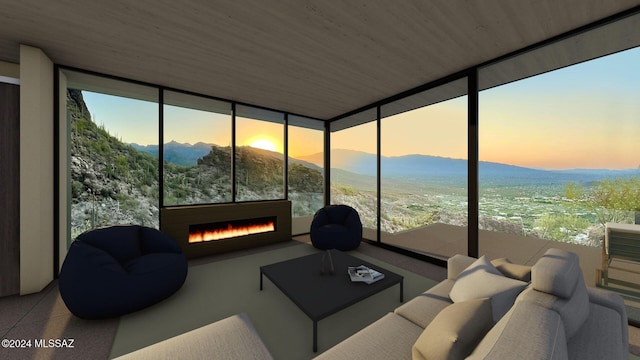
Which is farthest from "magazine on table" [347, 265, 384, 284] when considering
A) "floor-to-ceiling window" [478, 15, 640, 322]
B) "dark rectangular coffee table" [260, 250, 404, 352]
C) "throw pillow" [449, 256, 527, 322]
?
"floor-to-ceiling window" [478, 15, 640, 322]

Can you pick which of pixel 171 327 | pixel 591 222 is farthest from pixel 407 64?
pixel 171 327

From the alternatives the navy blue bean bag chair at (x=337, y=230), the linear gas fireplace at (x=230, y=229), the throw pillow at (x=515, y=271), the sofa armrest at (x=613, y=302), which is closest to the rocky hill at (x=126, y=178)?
the linear gas fireplace at (x=230, y=229)

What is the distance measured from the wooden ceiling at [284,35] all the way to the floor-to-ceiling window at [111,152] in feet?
1.29

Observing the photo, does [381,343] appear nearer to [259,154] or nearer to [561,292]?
[561,292]

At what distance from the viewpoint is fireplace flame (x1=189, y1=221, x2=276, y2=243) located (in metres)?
3.71

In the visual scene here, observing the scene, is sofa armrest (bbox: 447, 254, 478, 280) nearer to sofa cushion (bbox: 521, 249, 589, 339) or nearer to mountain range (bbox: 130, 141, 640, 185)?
sofa cushion (bbox: 521, 249, 589, 339)

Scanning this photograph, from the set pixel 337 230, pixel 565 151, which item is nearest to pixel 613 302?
pixel 565 151

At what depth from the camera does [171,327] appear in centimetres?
191

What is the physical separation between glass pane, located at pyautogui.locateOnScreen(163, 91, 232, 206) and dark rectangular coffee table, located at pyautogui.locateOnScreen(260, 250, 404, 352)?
243 centimetres

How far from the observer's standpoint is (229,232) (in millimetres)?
3992

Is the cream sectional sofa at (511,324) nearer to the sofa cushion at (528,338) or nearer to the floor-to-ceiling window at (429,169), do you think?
the sofa cushion at (528,338)

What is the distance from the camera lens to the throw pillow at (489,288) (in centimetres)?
118

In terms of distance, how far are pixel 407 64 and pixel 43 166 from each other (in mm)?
4743

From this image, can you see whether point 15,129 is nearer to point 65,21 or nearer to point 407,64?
point 65,21
